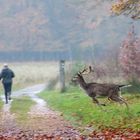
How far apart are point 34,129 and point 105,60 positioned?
17.8 metres

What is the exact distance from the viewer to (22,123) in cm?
1956

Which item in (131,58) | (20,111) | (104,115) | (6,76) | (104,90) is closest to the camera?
(104,115)

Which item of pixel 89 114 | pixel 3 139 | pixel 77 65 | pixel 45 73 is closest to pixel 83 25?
pixel 45 73

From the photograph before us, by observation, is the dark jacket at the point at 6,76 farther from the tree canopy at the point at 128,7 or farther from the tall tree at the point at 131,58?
the tree canopy at the point at 128,7

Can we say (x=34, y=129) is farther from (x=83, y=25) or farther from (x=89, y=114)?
(x=83, y=25)

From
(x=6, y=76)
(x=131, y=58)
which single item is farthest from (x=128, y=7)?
(x=6, y=76)

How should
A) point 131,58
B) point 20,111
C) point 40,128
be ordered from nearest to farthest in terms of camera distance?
1. point 40,128
2. point 20,111
3. point 131,58

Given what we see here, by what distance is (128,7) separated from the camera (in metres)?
19.9

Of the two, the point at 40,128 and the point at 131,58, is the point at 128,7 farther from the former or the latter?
the point at 131,58

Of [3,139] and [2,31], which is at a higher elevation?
[2,31]

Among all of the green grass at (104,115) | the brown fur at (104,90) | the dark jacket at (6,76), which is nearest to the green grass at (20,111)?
the dark jacket at (6,76)

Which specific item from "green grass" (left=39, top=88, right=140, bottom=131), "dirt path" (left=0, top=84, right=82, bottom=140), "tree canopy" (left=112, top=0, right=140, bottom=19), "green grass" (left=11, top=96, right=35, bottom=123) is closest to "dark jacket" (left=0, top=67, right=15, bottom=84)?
"green grass" (left=11, top=96, right=35, bottom=123)

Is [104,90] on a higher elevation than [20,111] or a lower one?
higher

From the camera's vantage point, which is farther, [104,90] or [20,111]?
[20,111]
